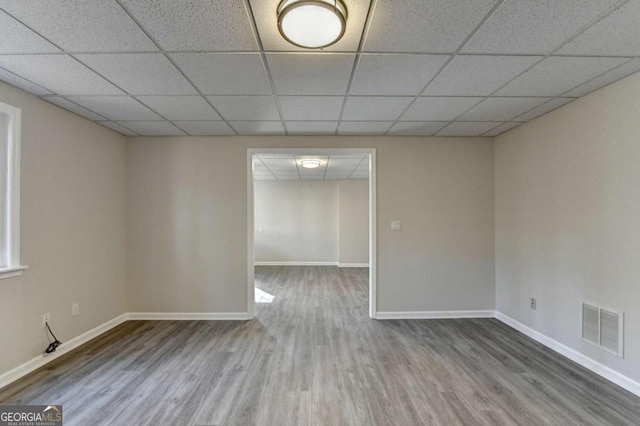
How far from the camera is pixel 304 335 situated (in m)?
3.26

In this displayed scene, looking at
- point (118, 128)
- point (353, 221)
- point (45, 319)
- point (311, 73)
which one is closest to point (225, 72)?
point (311, 73)

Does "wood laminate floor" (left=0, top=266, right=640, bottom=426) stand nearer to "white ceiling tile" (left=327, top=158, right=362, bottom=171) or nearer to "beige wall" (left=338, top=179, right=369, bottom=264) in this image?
"white ceiling tile" (left=327, top=158, right=362, bottom=171)

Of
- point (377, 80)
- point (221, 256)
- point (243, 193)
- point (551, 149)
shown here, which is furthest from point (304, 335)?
point (551, 149)

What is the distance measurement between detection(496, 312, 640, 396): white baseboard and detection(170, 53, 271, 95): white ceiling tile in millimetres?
3677

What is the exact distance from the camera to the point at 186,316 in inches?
148

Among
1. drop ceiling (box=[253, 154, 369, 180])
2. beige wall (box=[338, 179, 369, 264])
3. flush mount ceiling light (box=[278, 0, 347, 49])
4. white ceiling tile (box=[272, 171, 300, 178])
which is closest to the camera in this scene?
flush mount ceiling light (box=[278, 0, 347, 49])

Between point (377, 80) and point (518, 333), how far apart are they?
327 centimetres

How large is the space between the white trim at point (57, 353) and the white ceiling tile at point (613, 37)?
473cm

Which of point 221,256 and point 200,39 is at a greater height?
point 200,39

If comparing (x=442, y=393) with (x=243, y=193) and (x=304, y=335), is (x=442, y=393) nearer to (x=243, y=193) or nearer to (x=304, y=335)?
(x=304, y=335)

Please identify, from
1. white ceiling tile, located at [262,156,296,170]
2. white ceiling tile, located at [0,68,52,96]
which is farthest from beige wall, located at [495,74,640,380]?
white ceiling tile, located at [0,68,52,96]

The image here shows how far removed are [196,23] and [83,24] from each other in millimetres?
634

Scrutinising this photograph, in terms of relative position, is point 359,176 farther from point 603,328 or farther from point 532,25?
point 532,25

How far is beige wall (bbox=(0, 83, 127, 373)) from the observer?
2.41 m
